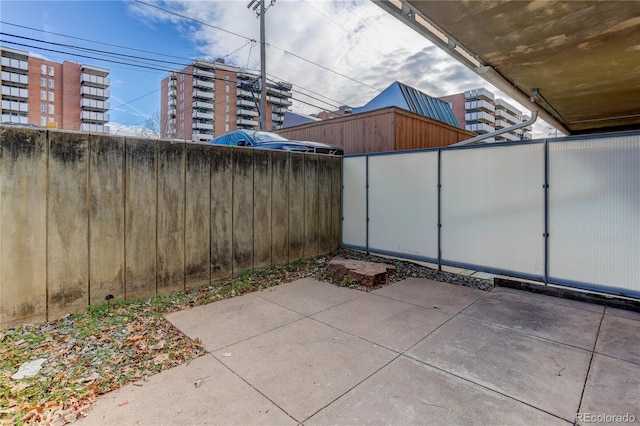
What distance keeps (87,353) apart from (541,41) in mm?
5289

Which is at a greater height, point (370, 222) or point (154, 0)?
Answer: point (154, 0)

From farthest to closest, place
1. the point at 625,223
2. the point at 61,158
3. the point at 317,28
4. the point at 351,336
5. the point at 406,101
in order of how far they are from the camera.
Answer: the point at 317,28
the point at 406,101
the point at 625,223
the point at 61,158
the point at 351,336

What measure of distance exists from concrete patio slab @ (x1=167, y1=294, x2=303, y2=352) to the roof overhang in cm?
318

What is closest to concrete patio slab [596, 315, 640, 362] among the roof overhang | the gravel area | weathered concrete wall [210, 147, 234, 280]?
the roof overhang

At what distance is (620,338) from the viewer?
9.38ft

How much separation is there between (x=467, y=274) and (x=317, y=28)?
11514mm

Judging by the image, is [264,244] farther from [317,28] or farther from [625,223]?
[317,28]

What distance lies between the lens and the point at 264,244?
5.11 metres

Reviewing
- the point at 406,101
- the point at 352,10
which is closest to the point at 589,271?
the point at 406,101

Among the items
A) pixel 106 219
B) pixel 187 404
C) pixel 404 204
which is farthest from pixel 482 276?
pixel 106 219

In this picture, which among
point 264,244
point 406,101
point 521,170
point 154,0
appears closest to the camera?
point 521,170

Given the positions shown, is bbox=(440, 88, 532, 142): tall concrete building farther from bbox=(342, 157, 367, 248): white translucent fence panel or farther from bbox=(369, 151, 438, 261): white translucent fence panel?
bbox=(369, 151, 438, 261): white translucent fence panel

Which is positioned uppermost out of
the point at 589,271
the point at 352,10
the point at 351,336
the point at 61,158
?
the point at 352,10

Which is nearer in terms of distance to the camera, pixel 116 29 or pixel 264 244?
pixel 264 244
